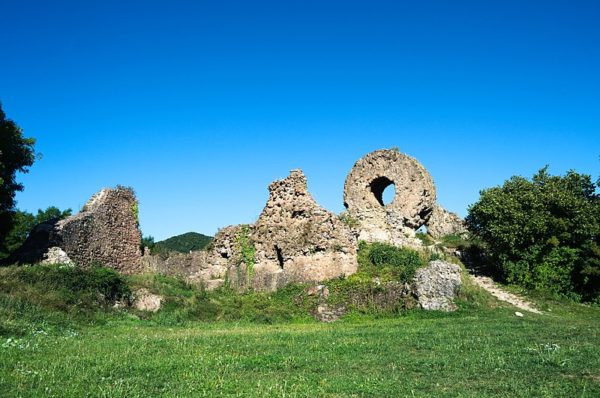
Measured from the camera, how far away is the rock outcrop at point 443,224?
41.4 meters

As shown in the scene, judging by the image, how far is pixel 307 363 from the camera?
8.88 metres

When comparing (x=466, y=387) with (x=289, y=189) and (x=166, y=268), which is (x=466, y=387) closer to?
(x=289, y=189)

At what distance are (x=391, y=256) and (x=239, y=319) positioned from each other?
831 centimetres

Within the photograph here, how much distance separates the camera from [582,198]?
25625 mm

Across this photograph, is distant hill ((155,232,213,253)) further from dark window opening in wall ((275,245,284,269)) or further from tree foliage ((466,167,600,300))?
tree foliage ((466,167,600,300))

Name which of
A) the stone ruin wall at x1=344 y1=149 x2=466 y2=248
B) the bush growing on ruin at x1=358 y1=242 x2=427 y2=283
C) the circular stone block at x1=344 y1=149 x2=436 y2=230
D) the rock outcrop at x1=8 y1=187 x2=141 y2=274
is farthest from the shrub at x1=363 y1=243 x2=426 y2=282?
the rock outcrop at x1=8 y1=187 x2=141 y2=274

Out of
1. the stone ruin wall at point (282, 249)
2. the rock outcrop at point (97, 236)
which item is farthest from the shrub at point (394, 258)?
the rock outcrop at point (97, 236)

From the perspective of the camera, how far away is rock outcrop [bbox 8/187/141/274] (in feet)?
65.1

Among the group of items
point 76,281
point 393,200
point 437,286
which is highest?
point 393,200

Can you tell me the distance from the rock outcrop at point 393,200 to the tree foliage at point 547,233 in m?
3.42

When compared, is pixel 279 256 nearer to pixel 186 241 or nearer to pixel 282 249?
pixel 282 249

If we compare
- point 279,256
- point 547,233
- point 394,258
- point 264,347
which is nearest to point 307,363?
point 264,347

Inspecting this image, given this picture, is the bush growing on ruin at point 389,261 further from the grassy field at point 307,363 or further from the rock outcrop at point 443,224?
the rock outcrop at point 443,224

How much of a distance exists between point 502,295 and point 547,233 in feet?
14.8
